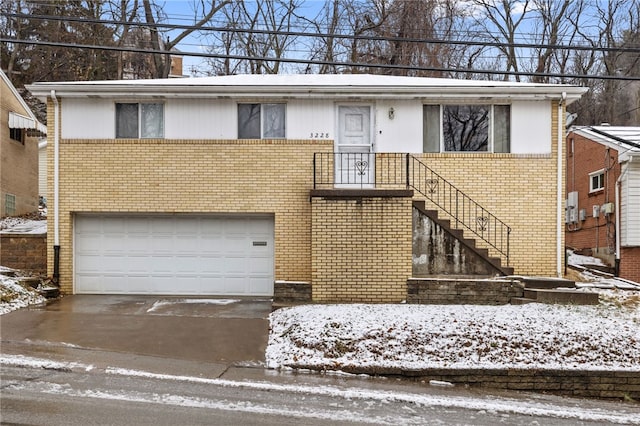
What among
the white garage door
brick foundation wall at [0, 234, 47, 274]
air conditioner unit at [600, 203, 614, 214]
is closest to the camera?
the white garage door

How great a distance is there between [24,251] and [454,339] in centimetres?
1072

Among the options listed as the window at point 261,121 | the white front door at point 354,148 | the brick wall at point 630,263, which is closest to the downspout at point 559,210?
the white front door at point 354,148

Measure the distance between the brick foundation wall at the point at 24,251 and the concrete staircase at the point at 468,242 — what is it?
9.10m

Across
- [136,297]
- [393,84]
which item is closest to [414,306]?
[393,84]

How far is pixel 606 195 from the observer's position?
57.2ft

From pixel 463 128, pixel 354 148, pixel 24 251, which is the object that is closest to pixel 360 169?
pixel 354 148

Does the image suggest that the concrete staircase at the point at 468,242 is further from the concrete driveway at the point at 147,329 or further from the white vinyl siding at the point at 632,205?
the white vinyl siding at the point at 632,205

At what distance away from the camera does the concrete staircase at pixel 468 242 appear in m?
11.6

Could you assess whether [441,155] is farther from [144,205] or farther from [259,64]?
[259,64]

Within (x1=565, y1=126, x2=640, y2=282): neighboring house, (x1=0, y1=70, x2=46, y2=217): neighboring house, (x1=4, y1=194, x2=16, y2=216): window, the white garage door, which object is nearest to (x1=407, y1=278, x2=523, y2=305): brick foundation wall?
the white garage door

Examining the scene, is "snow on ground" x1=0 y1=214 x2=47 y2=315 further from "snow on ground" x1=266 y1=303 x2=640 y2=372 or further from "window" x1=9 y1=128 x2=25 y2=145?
"window" x1=9 y1=128 x2=25 y2=145

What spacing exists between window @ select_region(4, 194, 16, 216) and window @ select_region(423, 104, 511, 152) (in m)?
14.4

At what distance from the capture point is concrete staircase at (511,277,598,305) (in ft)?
34.6

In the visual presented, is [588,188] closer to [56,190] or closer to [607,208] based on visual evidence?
[607,208]
